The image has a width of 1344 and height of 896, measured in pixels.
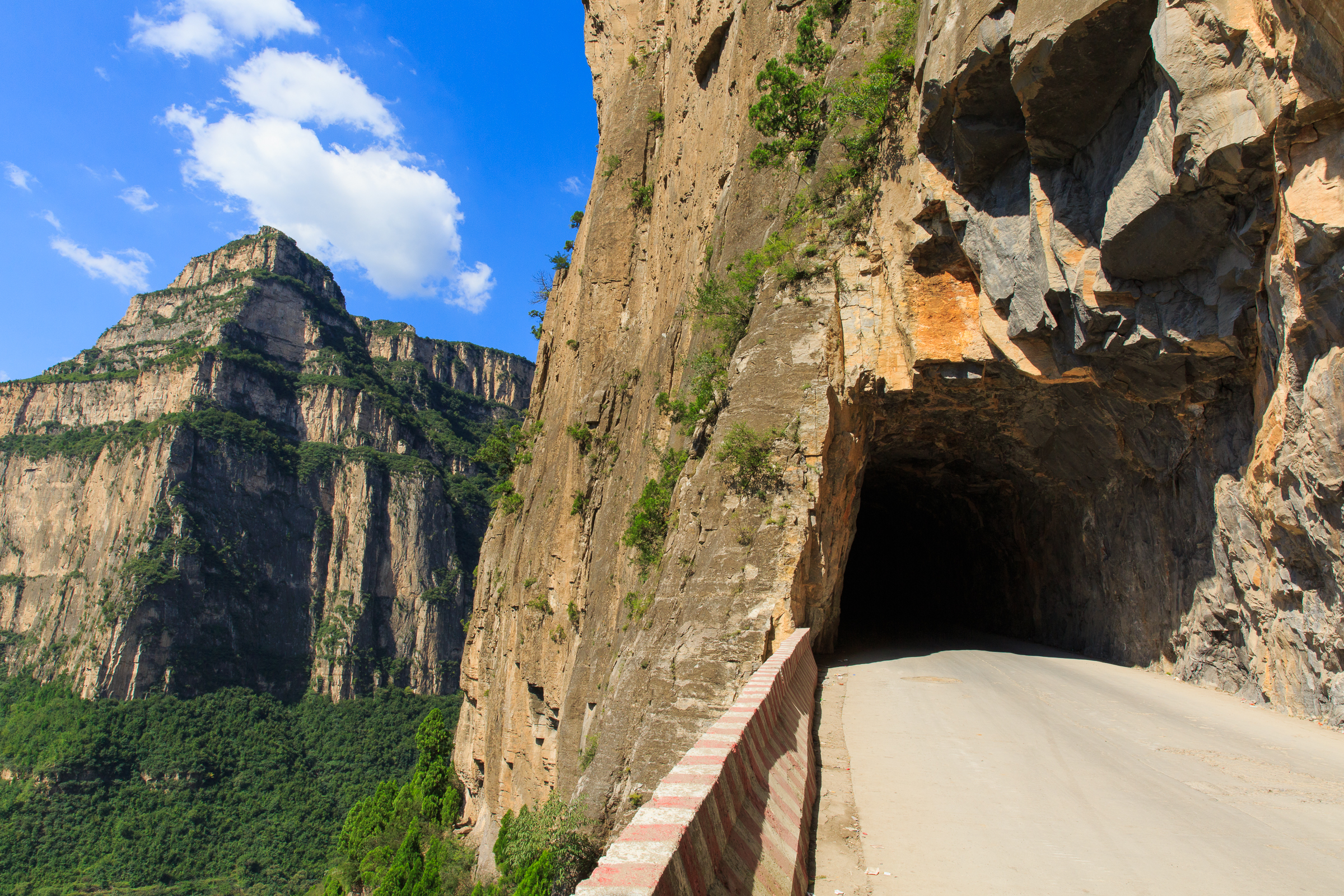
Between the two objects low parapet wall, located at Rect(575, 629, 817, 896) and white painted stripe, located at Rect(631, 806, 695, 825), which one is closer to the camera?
low parapet wall, located at Rect(575, 629, 817, 896)

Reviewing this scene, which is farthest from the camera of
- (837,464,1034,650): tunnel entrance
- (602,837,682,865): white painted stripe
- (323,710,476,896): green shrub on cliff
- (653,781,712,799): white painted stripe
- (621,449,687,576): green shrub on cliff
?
(323,710,476,896): green shrub on cliff

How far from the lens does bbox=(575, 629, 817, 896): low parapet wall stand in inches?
94.3

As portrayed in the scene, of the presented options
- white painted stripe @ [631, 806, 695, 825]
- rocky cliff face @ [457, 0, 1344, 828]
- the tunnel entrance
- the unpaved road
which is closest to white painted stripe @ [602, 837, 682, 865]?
white painted stripe @ [631, 806, 695, 825]

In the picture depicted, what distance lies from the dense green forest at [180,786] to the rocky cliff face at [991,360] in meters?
51.2

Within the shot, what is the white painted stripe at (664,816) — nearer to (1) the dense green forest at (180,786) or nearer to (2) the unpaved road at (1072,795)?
(2) the unpaved road at (1072,795)

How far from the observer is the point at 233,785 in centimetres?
8131

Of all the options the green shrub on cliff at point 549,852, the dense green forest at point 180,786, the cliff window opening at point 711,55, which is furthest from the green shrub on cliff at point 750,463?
the dense green forest at point 180,786

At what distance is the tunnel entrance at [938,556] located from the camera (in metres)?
22.2

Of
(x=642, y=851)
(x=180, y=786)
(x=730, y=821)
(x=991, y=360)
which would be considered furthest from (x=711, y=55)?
(x=180, y=786)

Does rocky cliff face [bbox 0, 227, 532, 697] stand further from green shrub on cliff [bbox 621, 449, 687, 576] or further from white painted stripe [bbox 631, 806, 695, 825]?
white painted stripe [bbox 631, 806, 695, 825]

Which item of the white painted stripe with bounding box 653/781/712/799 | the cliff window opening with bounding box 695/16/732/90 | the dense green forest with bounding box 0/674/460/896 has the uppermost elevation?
the cliff window opening with bounding box 695/16/732/90

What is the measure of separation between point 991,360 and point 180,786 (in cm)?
9642

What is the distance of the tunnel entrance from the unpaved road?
829 cm

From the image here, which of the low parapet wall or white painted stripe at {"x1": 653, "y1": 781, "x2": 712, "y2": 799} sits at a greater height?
white painted stripe at {"x1": 653, "y1": 781, "x2": 712, "y2": 799}
